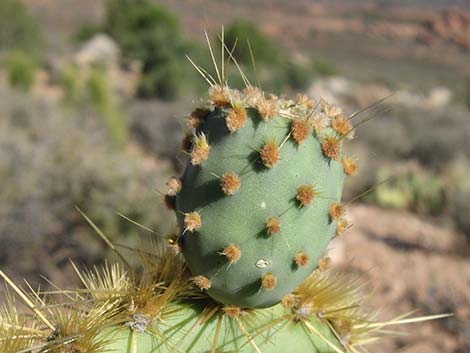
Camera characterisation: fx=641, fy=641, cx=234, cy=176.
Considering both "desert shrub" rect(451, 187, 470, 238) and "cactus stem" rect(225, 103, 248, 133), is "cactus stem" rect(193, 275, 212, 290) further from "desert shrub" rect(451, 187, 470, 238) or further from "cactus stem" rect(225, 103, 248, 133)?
"desert shrub" rect(451, 187, 470, 238)

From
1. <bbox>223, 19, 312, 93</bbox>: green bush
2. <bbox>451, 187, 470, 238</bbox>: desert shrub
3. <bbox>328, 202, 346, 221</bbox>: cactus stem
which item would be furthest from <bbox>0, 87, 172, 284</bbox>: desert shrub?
<bbox>223, 19, 312, 93</bbox>: green bush

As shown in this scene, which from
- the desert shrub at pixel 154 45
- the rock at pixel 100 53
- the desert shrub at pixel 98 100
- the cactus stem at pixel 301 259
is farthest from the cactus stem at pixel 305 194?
the rock at pixel 100 53

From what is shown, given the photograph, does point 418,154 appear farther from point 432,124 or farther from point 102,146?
point 102,146

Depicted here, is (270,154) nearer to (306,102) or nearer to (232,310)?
(306,102)

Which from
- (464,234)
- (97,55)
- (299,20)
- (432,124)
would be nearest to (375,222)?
(464,234)

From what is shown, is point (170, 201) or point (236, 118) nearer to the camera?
point (236, 118)

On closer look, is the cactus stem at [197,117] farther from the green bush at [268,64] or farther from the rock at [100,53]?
the rock at [100,53]

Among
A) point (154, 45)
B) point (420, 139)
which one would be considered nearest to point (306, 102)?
point (420, 139)
